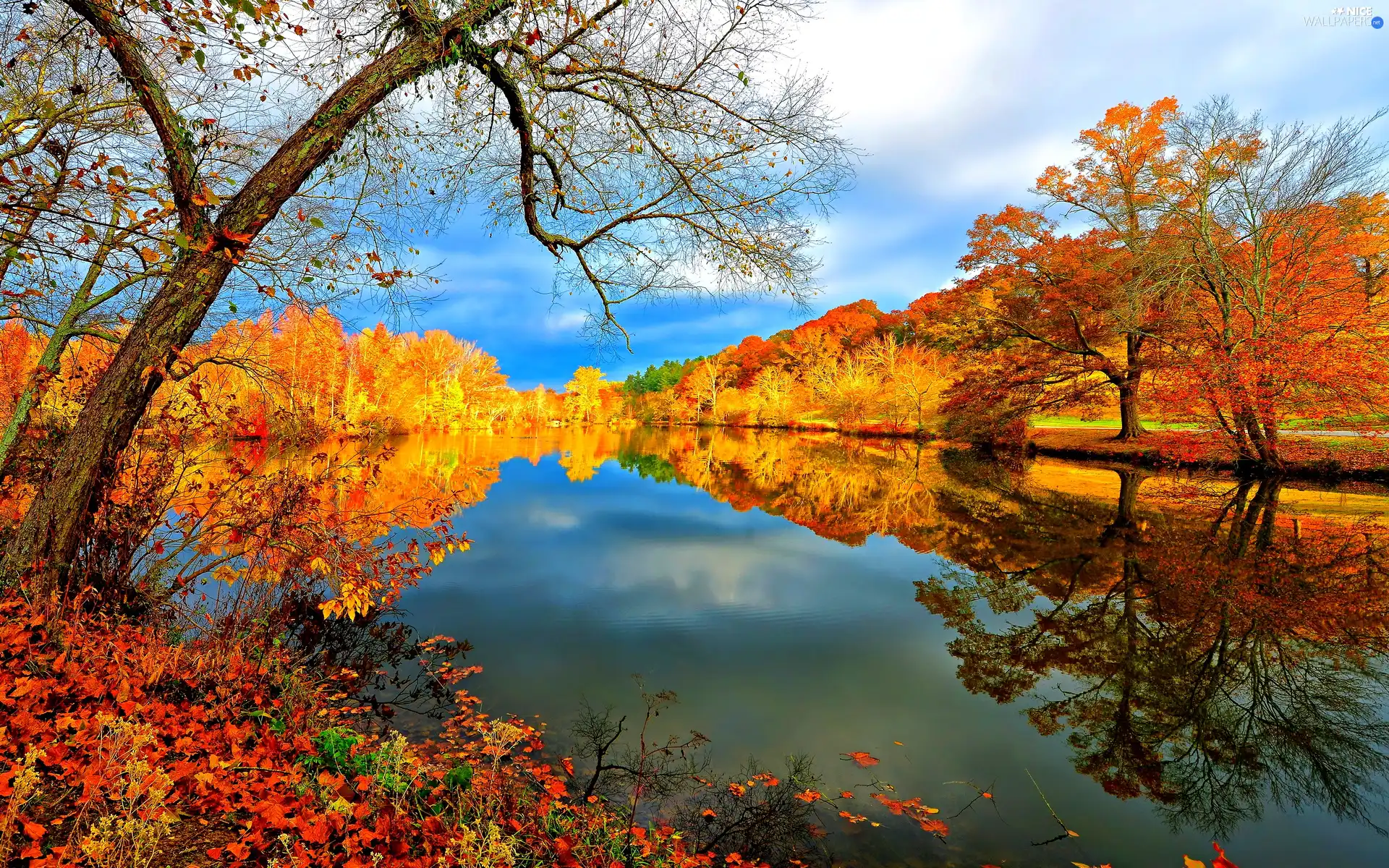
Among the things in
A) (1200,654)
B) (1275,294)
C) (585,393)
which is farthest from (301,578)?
(585,393)

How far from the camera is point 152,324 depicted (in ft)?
11.5

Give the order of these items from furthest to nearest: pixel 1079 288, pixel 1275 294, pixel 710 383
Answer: pixel 710 383
pixel 1079 288
pixel 1275 294

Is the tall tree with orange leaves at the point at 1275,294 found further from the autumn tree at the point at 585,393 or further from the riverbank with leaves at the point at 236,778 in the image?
the autumn tree at the point at 585,393

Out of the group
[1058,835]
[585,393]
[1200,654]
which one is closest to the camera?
[1058,835]

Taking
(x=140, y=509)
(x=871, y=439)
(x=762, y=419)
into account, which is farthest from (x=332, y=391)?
(x=762, y=419)

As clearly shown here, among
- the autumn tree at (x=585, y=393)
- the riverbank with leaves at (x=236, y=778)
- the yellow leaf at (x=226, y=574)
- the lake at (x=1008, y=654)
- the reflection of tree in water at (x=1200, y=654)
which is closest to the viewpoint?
the riverbank with leaves at (x=236, y=778)

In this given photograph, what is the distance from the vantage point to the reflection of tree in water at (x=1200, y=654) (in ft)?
13.2

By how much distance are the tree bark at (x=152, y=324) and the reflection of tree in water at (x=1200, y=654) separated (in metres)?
7.68

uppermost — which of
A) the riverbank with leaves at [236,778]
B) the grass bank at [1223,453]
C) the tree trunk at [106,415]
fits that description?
the tree trunk at [106,415]

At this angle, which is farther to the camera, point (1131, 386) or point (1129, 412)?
point (1129, 412)

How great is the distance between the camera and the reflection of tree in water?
13.2ft

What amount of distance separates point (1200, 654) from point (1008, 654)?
1948mm

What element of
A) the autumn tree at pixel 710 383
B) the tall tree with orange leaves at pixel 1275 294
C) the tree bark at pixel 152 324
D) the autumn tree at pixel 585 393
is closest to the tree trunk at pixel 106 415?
the tree bark at pixel 152 324

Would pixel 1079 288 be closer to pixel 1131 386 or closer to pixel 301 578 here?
pixel 1131 386
